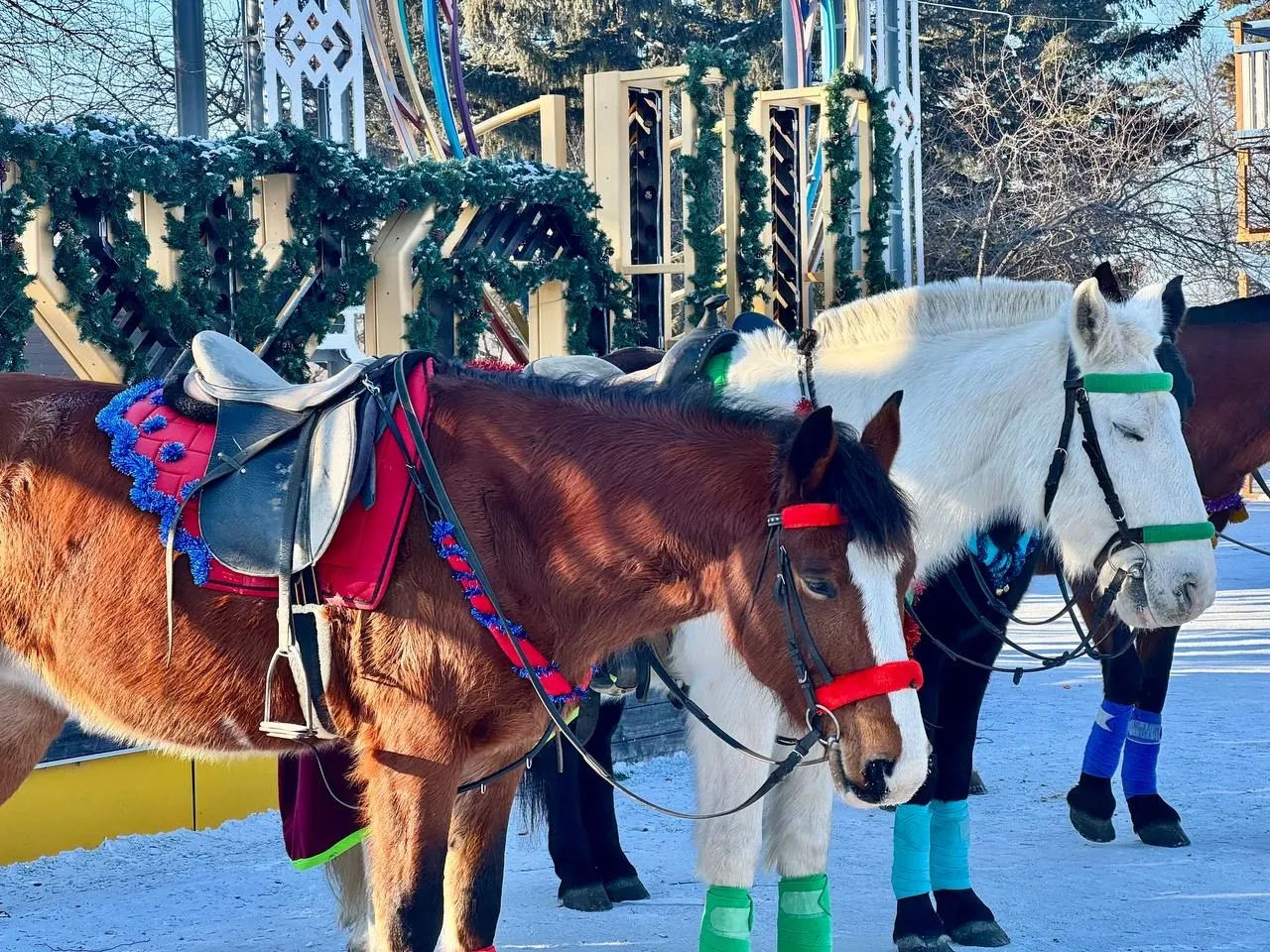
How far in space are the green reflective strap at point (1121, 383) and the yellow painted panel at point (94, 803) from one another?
146 inches

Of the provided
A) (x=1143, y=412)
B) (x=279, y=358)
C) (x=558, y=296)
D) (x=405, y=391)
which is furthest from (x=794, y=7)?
(x=405, y=391)

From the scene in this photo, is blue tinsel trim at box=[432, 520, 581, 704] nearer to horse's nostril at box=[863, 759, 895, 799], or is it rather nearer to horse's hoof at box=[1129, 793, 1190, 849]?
horse's nostril at box=[863, 759, 895, 799]

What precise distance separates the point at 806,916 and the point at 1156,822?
7.99 feet

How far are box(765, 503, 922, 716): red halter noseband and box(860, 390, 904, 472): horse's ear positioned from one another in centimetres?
26

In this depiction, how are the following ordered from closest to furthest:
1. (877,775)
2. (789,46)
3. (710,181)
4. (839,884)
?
(877,775)
(839,884)
(710,181)
(789,46)

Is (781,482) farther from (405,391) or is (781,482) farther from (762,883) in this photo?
(762,883)

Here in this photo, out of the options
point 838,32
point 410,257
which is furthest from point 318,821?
point 838,32

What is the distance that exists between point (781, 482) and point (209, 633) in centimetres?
122

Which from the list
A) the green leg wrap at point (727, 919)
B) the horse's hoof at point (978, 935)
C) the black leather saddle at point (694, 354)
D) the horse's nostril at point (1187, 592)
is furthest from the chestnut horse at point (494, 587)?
the horse's hoof at point (978, 935)

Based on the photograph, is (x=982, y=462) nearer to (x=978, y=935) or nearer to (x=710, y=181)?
(x=978, y=935)

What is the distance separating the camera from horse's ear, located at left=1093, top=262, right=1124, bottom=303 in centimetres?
374

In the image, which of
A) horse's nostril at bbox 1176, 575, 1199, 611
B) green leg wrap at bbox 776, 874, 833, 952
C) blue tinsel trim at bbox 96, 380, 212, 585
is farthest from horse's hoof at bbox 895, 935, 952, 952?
blue tinsel trim at bbox 96, 380, 212, 585

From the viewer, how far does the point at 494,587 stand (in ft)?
9.04

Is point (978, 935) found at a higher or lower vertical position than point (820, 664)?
lower
